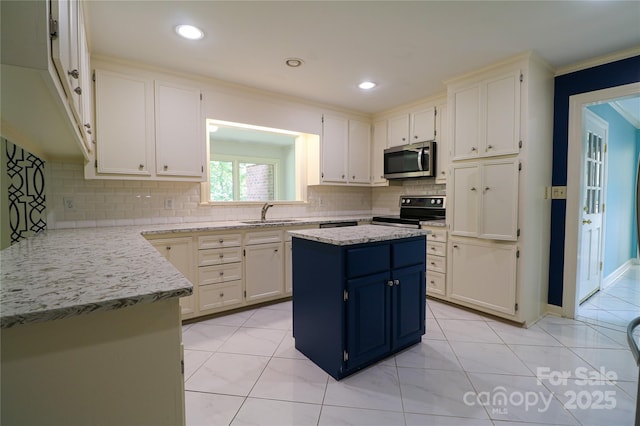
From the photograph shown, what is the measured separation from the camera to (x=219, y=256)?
2.94 m

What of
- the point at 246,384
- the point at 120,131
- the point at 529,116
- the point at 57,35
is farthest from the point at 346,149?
the point at 57,35

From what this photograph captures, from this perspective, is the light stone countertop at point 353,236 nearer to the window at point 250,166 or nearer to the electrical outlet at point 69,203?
the electrical outlet at point 69,203

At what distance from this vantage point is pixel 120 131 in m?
2.70

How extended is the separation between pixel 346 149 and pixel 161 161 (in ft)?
7.92

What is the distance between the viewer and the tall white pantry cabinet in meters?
2.70

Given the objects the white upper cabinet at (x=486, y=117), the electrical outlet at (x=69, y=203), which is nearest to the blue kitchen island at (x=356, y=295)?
the white upper cabinet at (x=486, y=117)

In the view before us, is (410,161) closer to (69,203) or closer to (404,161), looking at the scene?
(404,161)

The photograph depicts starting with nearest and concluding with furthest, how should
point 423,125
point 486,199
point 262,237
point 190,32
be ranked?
point 190,32, point 486,199, point 262,237, point 423,125

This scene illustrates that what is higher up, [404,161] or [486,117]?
[486,117]

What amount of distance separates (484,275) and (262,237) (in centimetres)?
230

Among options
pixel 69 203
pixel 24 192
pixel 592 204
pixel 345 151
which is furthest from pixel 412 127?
pixel 24 192

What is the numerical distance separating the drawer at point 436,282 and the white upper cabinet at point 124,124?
3193 mm

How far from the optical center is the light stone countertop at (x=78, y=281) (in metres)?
0.68

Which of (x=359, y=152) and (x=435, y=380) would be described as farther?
(x=359, y=152)
